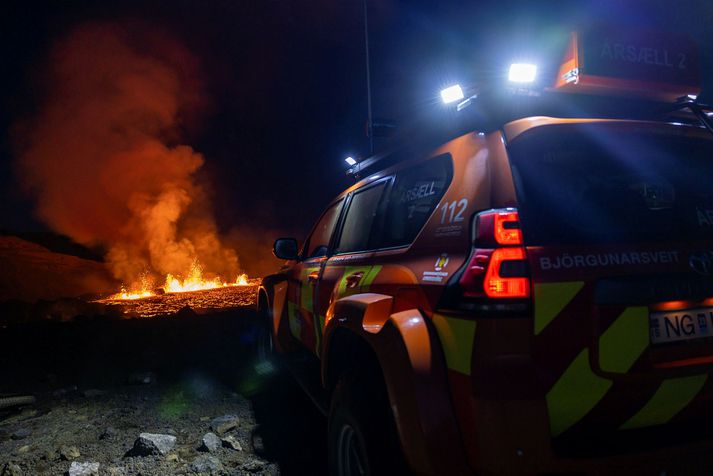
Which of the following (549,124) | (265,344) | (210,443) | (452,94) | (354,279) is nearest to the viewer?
(549,124)

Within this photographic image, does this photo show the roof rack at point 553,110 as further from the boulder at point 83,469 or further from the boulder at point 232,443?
the boulder at point 83,469

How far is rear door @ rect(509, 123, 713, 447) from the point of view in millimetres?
1353

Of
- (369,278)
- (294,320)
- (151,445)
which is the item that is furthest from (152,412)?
(369,278)

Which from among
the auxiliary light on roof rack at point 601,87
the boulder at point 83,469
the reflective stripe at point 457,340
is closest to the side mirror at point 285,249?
the boulder at point 83,469

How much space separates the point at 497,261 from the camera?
1401mm

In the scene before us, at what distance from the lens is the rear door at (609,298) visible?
1.35 m

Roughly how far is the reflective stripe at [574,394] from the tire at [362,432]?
1.91ft

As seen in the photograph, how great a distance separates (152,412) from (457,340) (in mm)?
3359

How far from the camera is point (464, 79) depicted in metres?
1.81

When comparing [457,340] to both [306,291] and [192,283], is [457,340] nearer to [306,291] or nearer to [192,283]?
[306,291]

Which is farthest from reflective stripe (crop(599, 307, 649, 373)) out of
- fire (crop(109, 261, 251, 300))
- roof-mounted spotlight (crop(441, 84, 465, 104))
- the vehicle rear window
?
fire (crop(109, 261, 251, 300))

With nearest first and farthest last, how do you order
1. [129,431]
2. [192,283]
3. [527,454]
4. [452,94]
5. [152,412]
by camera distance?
[527,454] → [452,94] → [129,431] → [152,412] → [192,283]

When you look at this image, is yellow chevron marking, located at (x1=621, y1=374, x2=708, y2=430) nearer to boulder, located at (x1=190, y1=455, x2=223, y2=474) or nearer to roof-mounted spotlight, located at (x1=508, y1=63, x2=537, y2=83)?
roof-mounted spotlight, located at (x1=508, y1=63, x2=537, y2=83)

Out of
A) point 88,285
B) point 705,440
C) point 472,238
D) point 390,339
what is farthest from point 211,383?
point 88,285
